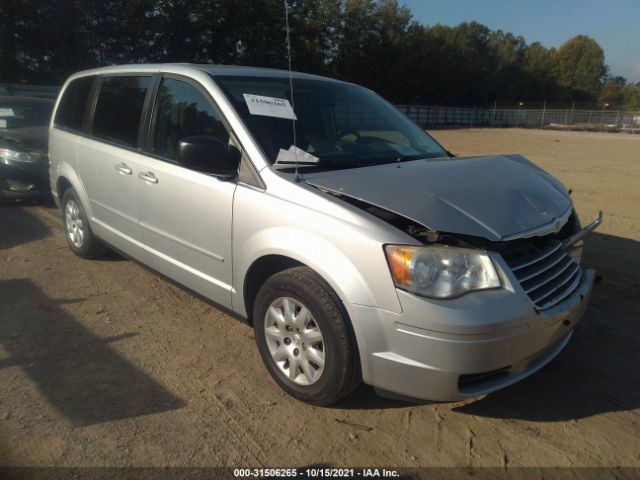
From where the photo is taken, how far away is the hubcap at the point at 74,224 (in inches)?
206

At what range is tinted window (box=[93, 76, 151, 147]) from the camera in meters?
4.11

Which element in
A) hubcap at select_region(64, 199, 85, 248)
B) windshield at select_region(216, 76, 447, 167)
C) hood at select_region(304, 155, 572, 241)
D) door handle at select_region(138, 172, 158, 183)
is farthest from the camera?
hubcap at select_region(64, 199, 85, 248)

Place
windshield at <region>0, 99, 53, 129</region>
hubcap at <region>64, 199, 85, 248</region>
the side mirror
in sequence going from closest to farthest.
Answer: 1. the side mirror
2. hubcap at <region>64, 199, 85, 248</region>
3. windshield at <region>0, 99, 53, 129</region>

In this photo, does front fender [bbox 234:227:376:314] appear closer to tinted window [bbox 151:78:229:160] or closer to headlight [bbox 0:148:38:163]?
tinted window [bbox 151:78:229:160]

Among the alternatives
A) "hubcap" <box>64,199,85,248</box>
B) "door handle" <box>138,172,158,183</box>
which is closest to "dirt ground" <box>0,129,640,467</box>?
"hubcap" <box>64,199,85,248</box>

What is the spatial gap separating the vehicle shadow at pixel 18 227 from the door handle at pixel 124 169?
8.68 feet

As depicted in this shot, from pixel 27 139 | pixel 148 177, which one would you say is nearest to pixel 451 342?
pixel 148 177

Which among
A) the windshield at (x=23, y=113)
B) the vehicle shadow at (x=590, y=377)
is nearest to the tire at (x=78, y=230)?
the vehicle shadow at (x=590, y=377)

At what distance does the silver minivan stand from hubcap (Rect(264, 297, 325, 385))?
0.03ft

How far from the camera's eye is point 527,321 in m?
2.50

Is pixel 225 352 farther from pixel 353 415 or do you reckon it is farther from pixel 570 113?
pixel 570 113

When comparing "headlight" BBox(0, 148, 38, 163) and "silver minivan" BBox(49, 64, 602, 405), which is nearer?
"silver minivan" BBox(49, 64, 602, 405)

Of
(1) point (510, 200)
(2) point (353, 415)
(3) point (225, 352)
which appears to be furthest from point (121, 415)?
(1) point (510, 200)

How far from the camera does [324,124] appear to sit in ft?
12.0
